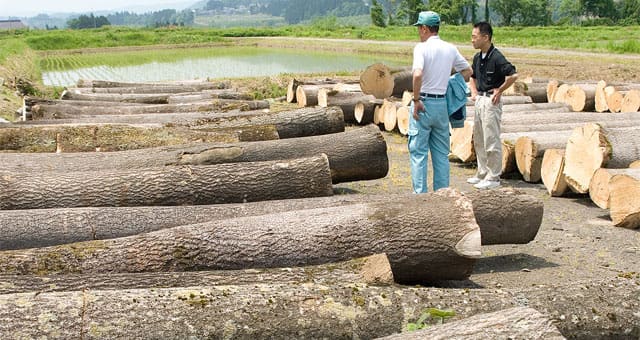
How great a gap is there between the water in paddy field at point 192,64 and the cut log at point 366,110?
13.5 m

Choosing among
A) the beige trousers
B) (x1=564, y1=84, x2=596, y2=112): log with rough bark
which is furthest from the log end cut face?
(x1=564, y1=84, x2=596, y2=112): log with rough bark

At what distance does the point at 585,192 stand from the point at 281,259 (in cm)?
467

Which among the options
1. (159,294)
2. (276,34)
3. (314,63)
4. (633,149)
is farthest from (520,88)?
(276,34)

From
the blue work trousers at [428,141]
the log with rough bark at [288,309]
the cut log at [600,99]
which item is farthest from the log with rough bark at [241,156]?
the cut log at [600,99]

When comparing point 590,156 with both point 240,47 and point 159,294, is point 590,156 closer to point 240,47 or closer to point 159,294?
point 159,294

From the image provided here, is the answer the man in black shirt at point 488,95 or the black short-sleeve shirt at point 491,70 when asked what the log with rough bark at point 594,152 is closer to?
the man in black shirt at point 488,95

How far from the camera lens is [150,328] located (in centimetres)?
352

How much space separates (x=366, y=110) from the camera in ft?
45.2

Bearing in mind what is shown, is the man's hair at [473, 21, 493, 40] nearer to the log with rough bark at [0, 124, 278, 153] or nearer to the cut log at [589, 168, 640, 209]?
the cut log at [589, 168, 640, 209]

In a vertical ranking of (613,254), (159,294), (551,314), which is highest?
(159,294)

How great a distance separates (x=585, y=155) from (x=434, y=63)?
227 centimetres

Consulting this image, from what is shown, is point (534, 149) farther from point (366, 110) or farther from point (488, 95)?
point (366, 110)

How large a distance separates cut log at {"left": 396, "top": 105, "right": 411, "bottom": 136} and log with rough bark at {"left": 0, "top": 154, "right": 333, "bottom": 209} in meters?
5.80

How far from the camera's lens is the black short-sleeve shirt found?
8.08 meters
